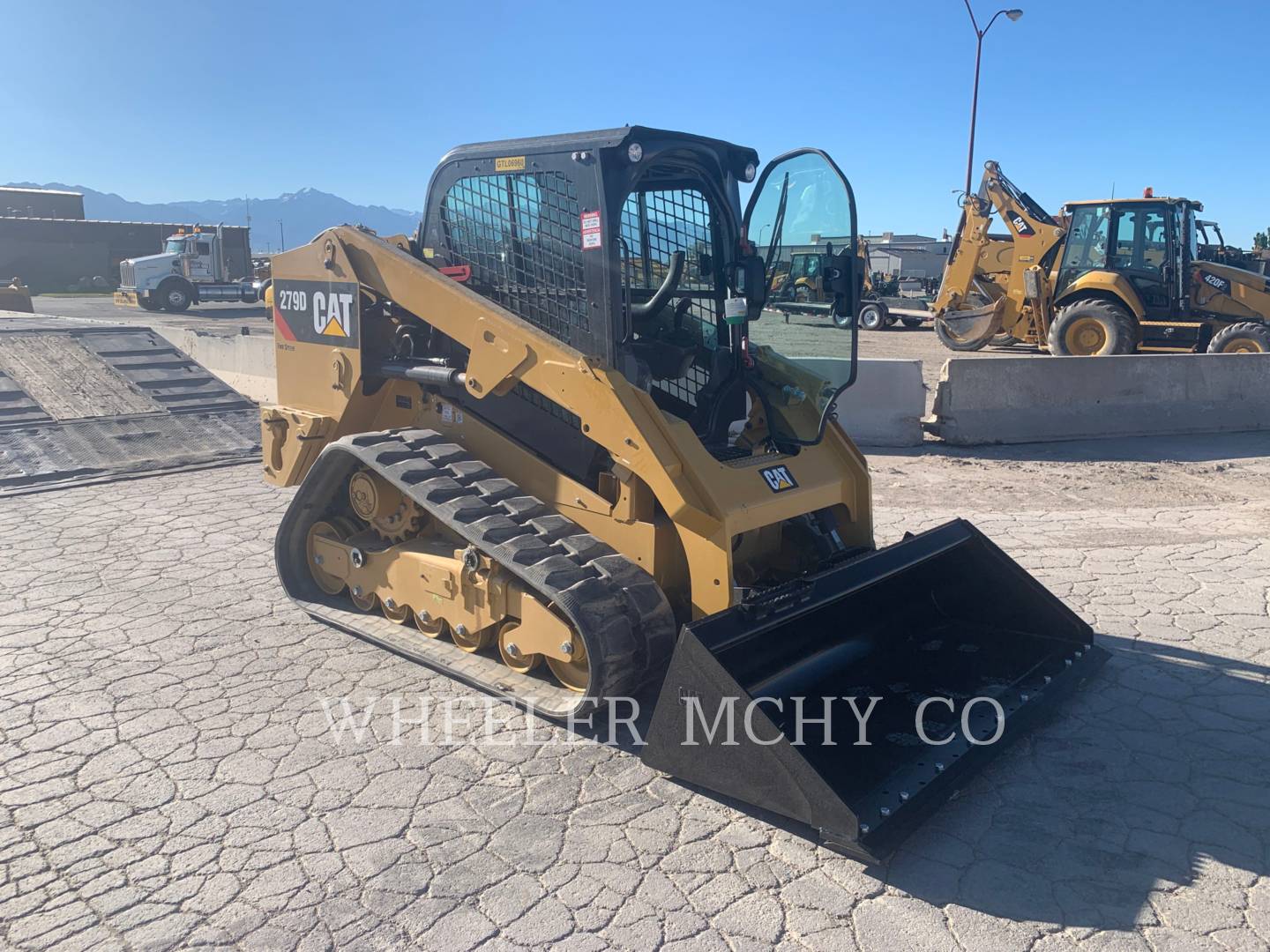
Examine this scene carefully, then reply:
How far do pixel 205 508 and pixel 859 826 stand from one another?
6.18 m

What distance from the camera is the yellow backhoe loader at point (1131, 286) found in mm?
14703

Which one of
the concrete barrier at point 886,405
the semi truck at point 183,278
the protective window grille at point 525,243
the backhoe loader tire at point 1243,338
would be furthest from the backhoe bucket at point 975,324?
the semi truck at point 183,278

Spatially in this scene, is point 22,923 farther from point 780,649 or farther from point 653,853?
point 780,649

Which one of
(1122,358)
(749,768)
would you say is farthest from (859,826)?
(1122,358)

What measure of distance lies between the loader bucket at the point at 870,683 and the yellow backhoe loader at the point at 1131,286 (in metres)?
11.7

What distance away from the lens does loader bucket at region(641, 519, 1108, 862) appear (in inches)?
130

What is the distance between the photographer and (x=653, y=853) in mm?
3305

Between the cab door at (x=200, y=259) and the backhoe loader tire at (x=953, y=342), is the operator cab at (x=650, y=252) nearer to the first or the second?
the backhoe loader tire at (x=953, y=342)

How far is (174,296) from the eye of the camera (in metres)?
30.1

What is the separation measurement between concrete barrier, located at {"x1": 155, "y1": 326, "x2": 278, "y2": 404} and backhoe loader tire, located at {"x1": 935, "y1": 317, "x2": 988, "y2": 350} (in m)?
11.7

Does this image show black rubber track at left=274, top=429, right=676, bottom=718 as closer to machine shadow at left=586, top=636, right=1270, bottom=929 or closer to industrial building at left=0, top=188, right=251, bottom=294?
machine shadow at left=586, top=636, right=1270, bottom=929

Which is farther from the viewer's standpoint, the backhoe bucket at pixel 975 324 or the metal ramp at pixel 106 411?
the backhoe bucket at pixel 975 324

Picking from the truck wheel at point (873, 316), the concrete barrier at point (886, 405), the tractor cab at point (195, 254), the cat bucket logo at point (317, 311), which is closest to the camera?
the cat bucket logo at point (317, 311)

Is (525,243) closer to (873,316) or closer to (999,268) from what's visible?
(999,268)
